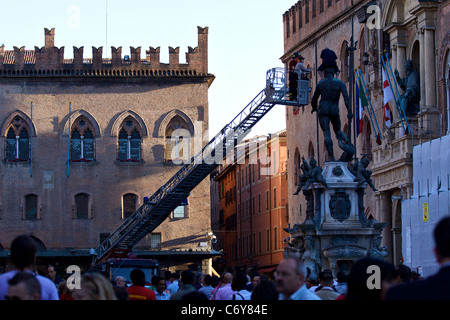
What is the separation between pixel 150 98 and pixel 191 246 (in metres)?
7.50

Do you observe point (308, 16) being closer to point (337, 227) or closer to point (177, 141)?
point (177, 141)

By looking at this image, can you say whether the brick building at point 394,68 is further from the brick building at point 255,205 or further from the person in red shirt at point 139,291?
the person in red shirt at point 139,291

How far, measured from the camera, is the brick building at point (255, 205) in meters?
64.8

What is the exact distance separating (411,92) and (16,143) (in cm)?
2116

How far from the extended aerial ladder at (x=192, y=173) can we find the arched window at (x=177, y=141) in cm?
404

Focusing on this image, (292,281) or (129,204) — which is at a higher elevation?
(129,204)

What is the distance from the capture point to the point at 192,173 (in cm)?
4188

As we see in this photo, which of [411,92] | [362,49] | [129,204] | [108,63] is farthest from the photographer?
[108,63]

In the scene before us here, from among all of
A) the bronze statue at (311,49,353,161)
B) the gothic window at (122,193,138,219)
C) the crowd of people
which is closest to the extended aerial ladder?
the gothic window at (122,193,138,219)

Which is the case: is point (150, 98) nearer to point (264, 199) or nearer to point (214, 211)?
point (264, 199)

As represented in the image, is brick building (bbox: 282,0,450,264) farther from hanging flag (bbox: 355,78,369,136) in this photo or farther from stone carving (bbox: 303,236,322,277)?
stone carving (bbox: 303,236,322,277)

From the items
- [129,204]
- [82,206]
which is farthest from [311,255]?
[82,206]

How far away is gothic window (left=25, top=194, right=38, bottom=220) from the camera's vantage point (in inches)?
1943
